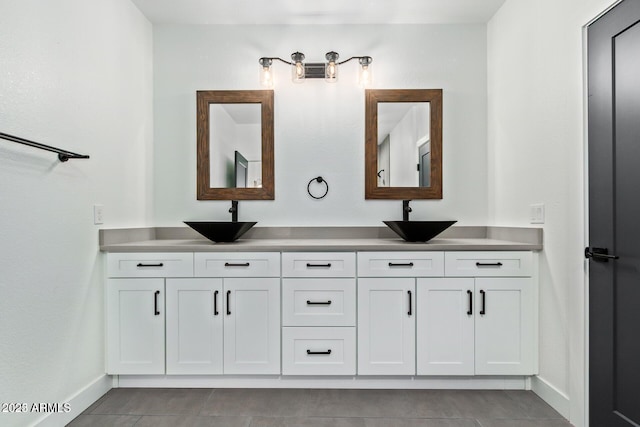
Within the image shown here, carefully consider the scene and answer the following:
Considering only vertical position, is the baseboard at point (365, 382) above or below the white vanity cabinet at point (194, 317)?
below

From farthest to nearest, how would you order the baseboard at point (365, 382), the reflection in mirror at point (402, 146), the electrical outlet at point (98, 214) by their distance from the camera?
the reflection in mirror at point (402, 146) < the baseboard at point (365, 382) < the electrical outlet at point (98, 214)

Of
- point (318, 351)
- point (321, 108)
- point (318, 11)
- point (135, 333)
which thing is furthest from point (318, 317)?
point (318, 11)

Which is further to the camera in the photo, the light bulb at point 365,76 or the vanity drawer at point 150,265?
the light bulb at point 365,76

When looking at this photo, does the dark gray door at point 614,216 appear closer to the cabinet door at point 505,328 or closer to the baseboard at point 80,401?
the cabinet door at point 505,328

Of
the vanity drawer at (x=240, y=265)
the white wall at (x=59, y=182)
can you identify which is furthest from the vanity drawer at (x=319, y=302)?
the white wall at (x=59, y=182)

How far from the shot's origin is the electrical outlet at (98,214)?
6.93 ft

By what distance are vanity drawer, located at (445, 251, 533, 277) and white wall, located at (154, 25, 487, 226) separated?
2.07 feet

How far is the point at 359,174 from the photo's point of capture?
9.16 feet

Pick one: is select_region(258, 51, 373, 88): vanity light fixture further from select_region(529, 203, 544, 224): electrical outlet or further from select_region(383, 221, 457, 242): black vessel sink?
select_region(529, 203, 544, 224): electrical outlet

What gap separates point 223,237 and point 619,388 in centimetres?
219

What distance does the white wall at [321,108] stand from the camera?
9.11 ft

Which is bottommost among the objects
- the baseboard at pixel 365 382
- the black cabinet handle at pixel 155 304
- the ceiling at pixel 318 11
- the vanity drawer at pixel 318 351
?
the baseboard at pixel 365 382

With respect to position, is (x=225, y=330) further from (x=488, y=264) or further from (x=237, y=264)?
(x=488, y=264)

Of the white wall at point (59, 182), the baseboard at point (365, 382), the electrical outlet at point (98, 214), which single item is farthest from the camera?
the baseboard at point (365, 382)
